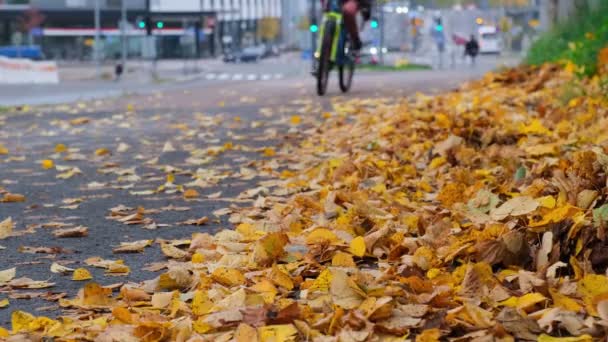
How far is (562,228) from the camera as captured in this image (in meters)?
4.25

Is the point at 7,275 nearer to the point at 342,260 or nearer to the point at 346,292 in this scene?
the point at 342,260

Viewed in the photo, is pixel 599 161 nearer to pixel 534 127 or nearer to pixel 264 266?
pixel 264 266

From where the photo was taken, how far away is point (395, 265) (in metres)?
4.33

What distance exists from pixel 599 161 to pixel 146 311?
1964 mm

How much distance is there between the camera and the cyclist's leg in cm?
1655

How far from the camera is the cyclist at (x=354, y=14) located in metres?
16.6

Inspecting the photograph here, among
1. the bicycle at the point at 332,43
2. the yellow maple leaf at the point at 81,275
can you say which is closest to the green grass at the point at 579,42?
the bicycle at the point at 332,43

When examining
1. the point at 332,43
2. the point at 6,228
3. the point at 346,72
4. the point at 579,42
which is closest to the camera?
the point at 6,228

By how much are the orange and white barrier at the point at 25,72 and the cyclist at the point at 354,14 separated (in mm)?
41015

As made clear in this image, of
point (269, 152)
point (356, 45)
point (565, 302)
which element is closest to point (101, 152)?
point (269, 152)

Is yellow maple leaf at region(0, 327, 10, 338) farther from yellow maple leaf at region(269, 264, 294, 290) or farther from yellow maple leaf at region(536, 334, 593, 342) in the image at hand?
yellow maple leaf at region(536, 334, 593, 342)

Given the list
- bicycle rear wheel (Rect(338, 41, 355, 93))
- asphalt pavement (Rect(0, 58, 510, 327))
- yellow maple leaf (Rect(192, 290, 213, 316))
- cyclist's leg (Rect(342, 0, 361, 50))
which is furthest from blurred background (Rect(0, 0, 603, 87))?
yellow maple leaf (Rect(192, 290, 213, 316))

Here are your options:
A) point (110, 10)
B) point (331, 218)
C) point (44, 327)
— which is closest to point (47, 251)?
point (331, 218)

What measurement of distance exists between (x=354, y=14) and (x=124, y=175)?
28.2 feet
